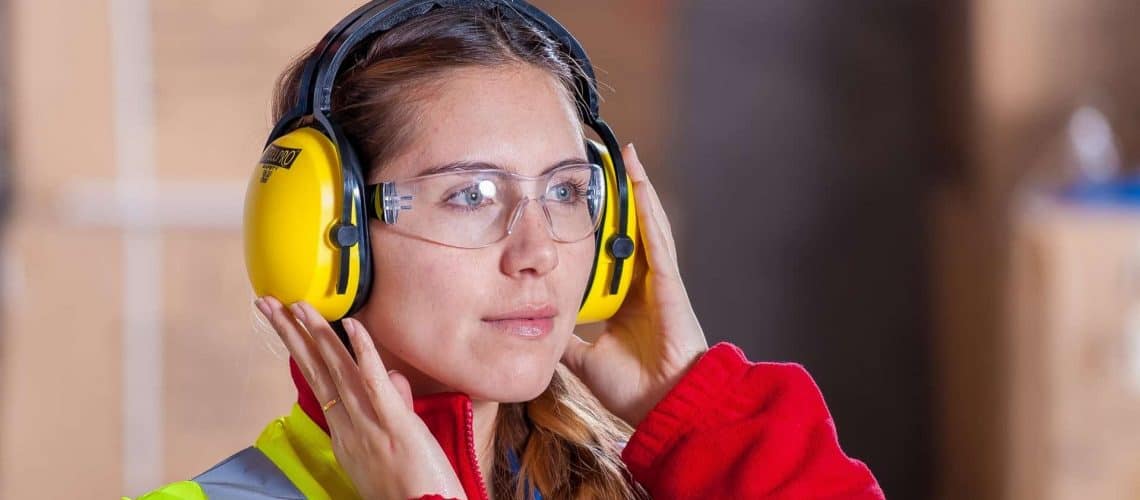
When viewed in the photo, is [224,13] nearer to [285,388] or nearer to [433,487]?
[285,388]

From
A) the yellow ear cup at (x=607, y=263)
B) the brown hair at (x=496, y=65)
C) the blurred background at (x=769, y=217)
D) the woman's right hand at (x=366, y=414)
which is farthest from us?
the blurred background at (x=769, y=217)

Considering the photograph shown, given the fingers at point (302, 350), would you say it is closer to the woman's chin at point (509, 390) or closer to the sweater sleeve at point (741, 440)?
the woman's chin at point (509, 390)

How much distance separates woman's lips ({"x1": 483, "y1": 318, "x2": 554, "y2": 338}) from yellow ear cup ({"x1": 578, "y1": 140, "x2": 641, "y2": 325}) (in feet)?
0.37

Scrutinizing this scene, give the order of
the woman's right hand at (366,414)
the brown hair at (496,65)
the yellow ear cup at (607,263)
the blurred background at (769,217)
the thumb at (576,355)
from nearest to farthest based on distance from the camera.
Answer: the woman's right hand at (366,414)
the brown hair at (496,65)
the yellow ear cup at (607,263)
the thumb at (576,355)
the blurred background at (769,217)

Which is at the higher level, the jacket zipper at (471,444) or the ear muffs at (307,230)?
the ear muffs at (307,230)

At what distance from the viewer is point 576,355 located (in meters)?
1.52

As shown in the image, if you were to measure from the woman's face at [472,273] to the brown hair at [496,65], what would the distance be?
0.02m

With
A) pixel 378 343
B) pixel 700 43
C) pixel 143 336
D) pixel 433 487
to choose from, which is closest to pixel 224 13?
pixel 143 336

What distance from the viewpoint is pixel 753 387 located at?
4.66ft

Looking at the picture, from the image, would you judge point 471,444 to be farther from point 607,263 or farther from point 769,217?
point 769,217

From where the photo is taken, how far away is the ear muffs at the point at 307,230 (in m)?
1.20

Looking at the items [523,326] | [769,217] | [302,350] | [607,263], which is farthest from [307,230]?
[769,217]

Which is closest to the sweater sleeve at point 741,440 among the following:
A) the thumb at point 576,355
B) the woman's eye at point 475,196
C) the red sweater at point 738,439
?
the red sweater at point 738,439

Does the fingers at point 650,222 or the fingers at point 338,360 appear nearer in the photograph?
the fingers at point 338,360
